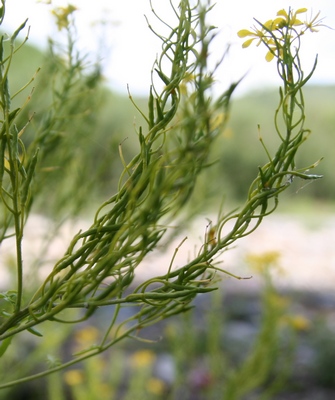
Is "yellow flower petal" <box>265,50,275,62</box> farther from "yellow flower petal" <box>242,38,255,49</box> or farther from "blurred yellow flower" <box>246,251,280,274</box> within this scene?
"blurred yellow flower" <box>246,251,280,274</box>

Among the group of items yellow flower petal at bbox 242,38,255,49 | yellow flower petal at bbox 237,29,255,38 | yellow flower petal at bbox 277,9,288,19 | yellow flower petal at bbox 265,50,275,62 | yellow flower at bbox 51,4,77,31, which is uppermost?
yellow flower at bbox 51,4,77,31

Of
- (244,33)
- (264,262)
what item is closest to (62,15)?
(244,33)

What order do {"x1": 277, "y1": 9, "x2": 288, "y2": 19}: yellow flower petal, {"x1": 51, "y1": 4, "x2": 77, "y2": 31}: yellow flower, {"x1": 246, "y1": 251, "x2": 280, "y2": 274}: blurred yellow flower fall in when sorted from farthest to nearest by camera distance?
{"x1": 246, "y1": 251, "x2": 280, "y2": 274}: blurred yellow flower → {"x1": 51, "y1": 4, "x2": 77, "y2": 31}: yellow flower → {"x1": 277, "y1": 9, "x2": 288, "y2": 19}: yellow flower petal

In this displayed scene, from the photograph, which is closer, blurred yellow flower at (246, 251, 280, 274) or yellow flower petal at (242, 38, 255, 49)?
yellow flower petal at (242, 38, 255, 49)

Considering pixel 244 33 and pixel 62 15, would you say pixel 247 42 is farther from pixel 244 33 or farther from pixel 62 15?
pixel 62 15

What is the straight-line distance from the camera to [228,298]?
5.19m

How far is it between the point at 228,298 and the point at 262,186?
479 centimetres

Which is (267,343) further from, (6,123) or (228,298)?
(228,298)

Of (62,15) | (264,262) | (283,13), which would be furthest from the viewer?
(264,262)

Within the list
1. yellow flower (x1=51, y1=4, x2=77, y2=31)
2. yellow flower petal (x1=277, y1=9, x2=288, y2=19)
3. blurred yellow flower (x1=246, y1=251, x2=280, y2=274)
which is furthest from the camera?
blurred yellow flower (x1=246, y1=251, x2=280, y2=274)

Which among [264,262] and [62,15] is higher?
[264,262]

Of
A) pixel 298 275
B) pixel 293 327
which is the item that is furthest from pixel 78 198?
pixel 298 275

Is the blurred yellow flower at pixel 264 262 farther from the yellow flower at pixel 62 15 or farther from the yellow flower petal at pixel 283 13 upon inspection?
the yellow flower petal at pixel 283 13

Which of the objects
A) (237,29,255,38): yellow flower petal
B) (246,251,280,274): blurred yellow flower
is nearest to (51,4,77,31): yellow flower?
(237,29,255,38): yellow flower petal
